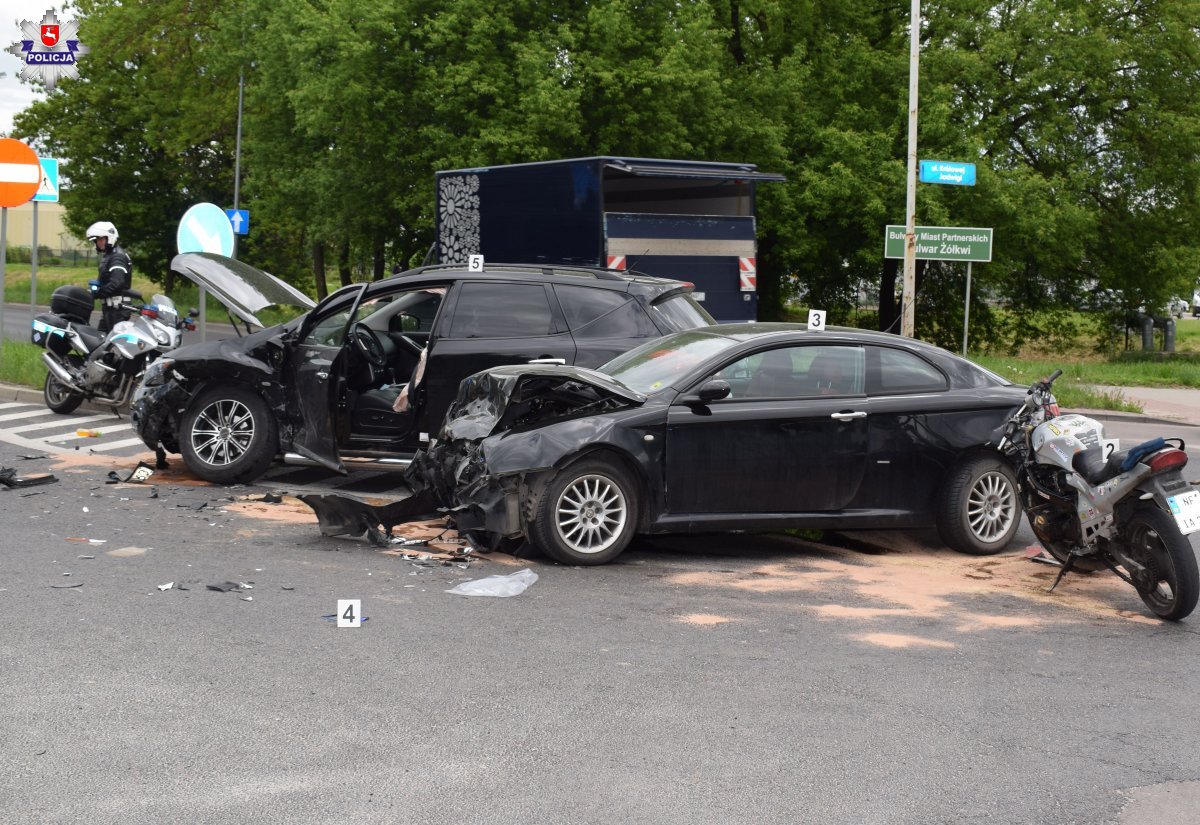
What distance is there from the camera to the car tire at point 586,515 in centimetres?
838

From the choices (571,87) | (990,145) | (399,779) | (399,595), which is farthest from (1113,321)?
(399,779)

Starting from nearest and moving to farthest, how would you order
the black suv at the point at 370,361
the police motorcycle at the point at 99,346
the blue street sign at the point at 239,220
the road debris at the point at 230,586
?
the road debris at the point at 230,586
the black suv at the point at 370,361
the police motorcycle at the point at 99,346
the blue street sign at the point at 239,220

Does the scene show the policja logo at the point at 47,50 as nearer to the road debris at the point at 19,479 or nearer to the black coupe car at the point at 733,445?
the road debris at the point at 19,479

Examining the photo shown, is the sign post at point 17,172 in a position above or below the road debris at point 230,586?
above

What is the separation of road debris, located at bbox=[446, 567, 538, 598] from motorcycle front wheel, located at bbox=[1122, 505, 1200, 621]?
3311 millimetres

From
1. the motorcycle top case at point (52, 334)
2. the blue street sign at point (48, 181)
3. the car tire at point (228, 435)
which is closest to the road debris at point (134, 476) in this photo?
the car tire at point (228, 435)

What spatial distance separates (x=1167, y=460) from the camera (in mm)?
7227

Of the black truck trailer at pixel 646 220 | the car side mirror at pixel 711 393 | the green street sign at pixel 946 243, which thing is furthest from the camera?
the green street sign at pixel 946 243

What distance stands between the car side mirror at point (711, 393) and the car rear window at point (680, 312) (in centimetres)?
210

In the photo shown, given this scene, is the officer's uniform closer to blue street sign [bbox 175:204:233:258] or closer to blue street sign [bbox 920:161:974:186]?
blue street sign [bbox 175:204:233:258]

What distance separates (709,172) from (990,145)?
18.7 meters

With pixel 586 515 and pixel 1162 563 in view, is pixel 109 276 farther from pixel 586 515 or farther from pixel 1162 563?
pixel 1162 563

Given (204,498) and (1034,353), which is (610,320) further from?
(1034,353)

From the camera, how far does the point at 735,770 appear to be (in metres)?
4.96
